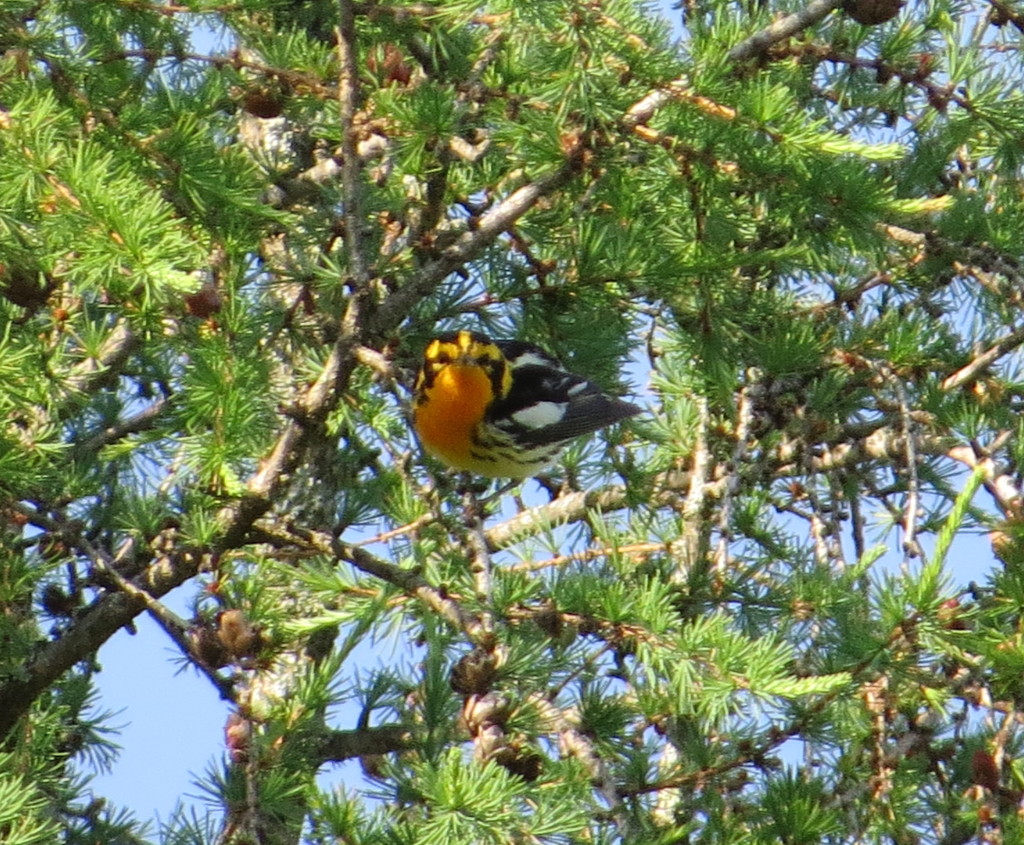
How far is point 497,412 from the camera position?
3.68 m

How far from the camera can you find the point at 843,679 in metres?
1.83

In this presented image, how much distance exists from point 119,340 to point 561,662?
123cm

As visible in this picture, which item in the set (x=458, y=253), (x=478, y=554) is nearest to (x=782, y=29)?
(x=458, y=253)

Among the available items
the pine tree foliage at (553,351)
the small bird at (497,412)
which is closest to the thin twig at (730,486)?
the pine tree foliage at (553,351)

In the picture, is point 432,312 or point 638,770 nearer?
point 638,770

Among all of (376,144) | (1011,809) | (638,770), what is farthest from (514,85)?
(1011,809)

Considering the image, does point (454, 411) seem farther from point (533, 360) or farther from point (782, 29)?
point (782, 29)

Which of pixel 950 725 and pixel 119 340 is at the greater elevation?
pixel 119 340

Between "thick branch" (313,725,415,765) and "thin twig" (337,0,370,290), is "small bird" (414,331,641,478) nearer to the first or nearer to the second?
"thick branch" (313,725,415,765)

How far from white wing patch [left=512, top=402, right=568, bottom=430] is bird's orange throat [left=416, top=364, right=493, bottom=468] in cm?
10

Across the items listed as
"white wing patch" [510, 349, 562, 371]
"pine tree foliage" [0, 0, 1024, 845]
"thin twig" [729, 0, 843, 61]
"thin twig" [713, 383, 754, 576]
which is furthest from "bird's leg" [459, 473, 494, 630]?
"thin twig" [729, 0, 843, 61]

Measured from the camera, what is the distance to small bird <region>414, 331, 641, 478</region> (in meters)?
3.37

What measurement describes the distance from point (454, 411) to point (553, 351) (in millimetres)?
792

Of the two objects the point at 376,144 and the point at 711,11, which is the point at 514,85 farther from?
the point at 711,11
